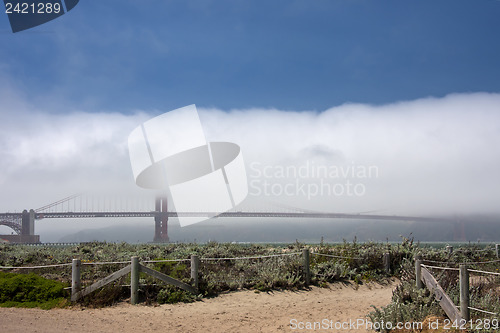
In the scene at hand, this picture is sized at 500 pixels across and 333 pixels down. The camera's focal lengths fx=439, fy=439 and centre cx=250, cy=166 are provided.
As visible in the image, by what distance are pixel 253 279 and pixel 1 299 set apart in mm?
6526

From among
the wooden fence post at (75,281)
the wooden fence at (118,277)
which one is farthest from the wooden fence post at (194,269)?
the wooden fence post at (75,281)

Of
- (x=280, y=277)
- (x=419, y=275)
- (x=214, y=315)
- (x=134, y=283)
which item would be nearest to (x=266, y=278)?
(x=280, y=277)

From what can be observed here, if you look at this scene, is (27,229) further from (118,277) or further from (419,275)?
(419,275)

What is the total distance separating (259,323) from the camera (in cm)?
930

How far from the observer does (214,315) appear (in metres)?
9.91

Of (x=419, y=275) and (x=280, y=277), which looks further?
(x=280, y=277)

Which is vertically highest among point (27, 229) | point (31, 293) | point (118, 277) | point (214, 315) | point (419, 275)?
point (419, 275)

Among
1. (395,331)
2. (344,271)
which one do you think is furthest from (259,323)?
(344,271)

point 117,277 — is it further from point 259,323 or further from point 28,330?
point 259,323

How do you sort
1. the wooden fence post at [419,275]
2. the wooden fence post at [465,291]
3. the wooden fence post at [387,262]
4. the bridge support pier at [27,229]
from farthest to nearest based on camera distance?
the bridge support pier at [27,229]
the wooden fence post at [387,262]
the wooden fence post at [419,275]
the wooden fence post at [465,291]

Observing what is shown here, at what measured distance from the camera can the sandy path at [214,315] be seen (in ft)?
29.0

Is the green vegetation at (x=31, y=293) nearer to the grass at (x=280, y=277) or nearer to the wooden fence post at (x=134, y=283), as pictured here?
the grass at (x=280, y=277)

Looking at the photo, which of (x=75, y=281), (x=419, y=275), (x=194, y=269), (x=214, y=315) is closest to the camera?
(x=419, y=275)

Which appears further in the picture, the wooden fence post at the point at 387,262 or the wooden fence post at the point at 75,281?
the wooden fence post at the point at 387,262
